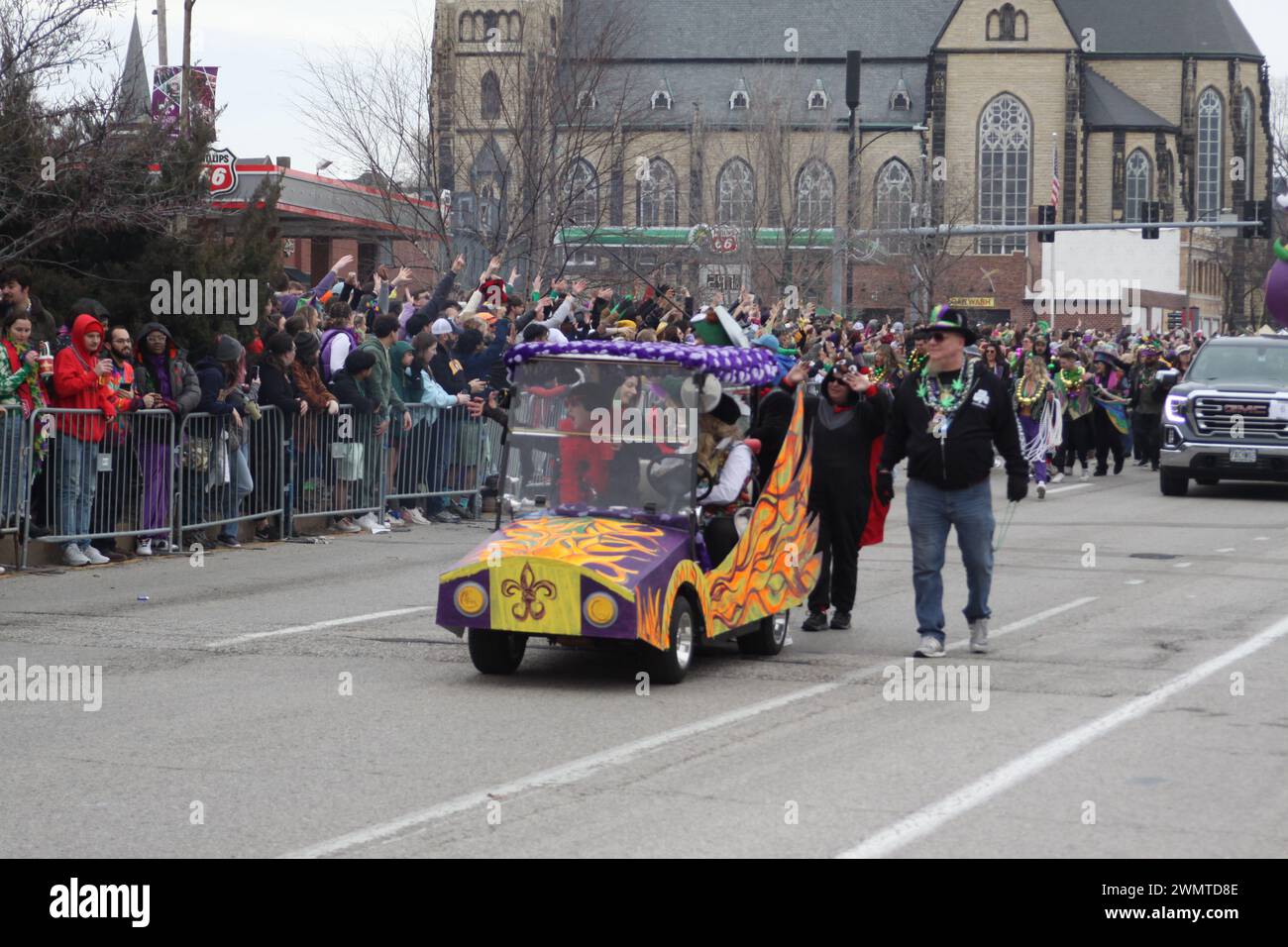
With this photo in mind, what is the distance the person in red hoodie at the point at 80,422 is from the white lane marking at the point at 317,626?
3.40 meters

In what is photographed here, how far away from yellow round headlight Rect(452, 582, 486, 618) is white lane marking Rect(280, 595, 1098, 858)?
1.50 m

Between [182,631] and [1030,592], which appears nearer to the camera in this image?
[182,631]

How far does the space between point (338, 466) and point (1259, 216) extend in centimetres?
3590

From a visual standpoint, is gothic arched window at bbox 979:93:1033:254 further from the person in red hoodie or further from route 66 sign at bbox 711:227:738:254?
the person in red hoodie

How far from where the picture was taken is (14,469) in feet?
47.9

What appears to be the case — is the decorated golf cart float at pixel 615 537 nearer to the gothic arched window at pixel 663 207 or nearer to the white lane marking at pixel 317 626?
the white lane marking at pixel 317 626

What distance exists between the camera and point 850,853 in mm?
6488

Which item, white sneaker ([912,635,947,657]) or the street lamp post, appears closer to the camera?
white sneaker ([912,635,947,657])

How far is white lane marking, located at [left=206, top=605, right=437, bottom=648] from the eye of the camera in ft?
38.4

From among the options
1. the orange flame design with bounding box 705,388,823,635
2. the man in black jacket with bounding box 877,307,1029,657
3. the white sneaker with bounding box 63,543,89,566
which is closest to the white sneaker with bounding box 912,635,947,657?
the man in black jacket with bounding box 877,307,1029,657

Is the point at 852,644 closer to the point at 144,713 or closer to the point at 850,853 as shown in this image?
the point at 144,713

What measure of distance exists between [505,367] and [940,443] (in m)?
2.58

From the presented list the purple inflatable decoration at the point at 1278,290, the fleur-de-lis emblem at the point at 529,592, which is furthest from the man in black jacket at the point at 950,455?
the purple inflatable decoration at the point at 1278,290
